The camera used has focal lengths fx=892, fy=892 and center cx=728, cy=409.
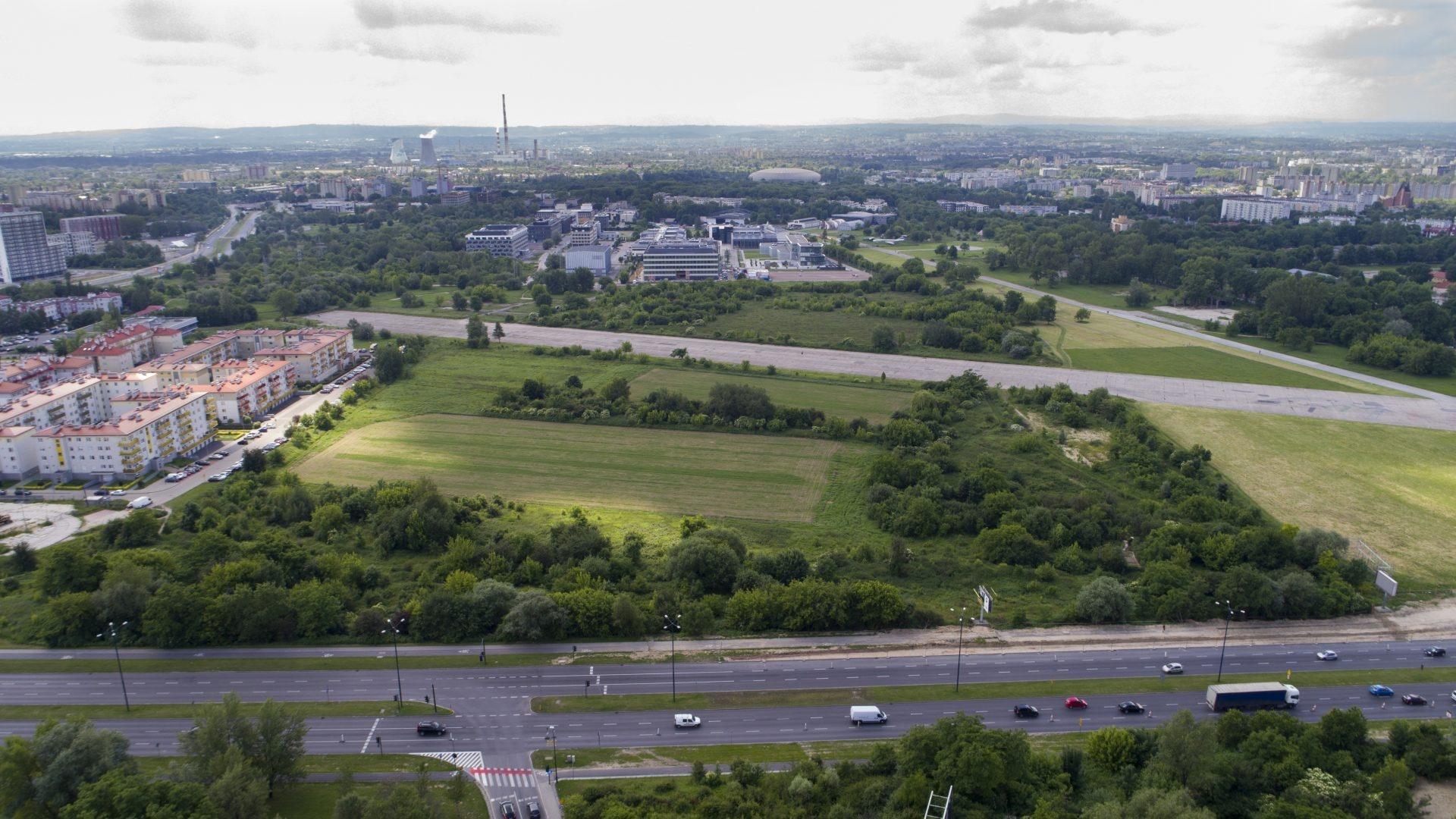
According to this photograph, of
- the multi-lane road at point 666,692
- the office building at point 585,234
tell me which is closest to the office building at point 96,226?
the office building at point 585,234

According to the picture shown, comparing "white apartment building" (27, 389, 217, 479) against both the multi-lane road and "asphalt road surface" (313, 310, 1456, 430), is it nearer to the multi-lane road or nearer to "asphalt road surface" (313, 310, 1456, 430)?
the multi-lane road

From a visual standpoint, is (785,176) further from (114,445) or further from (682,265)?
(114,445)

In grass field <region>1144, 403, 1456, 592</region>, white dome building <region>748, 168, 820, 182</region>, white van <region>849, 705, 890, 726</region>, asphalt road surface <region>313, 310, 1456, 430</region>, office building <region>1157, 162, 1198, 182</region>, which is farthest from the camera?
office building <region>1157, 162, 1198, 182</region>

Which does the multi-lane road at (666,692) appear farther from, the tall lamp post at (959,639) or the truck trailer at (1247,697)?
the truck trailer at (1247,697)

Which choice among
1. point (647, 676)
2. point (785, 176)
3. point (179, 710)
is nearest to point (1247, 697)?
point (647, 676)

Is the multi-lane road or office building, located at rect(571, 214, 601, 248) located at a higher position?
office building, located at rect(571, 214, 601, 248)

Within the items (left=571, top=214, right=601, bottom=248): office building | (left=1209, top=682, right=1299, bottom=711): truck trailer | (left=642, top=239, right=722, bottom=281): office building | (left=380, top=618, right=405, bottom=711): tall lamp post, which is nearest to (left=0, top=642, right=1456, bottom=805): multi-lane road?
(left=380, top=618, right=405, bottom=711): tall lamp post

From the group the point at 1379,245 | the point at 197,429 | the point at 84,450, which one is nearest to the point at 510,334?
the point at 197,429

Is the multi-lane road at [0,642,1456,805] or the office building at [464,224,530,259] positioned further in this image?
the office building at [464,224,530,259]
